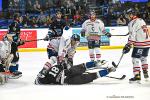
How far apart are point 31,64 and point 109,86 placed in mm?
2987

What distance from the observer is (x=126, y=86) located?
6.09 meters

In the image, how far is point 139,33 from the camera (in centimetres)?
625

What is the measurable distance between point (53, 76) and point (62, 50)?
0.42 m

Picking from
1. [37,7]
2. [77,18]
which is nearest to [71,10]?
[77,18]

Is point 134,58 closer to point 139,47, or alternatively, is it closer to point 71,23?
point 139,47

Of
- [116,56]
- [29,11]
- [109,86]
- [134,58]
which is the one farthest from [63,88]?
[29,11]

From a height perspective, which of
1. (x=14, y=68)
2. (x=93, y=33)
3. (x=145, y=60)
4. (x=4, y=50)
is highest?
(x=93, y=33)

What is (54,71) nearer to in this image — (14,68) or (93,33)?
(14,68)

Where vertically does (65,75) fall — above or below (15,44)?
below

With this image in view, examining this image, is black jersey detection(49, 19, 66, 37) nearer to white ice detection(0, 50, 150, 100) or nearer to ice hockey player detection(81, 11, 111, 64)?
white ice detection(0, 50, 150, 100)

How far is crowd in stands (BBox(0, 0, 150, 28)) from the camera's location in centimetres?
1216

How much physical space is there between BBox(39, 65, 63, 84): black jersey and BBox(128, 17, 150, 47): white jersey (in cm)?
118

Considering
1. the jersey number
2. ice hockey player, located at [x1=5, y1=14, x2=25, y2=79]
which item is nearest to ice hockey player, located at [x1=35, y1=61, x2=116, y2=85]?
the jersey number

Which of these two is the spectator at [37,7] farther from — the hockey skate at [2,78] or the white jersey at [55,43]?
the hockey skate at [2,78]
